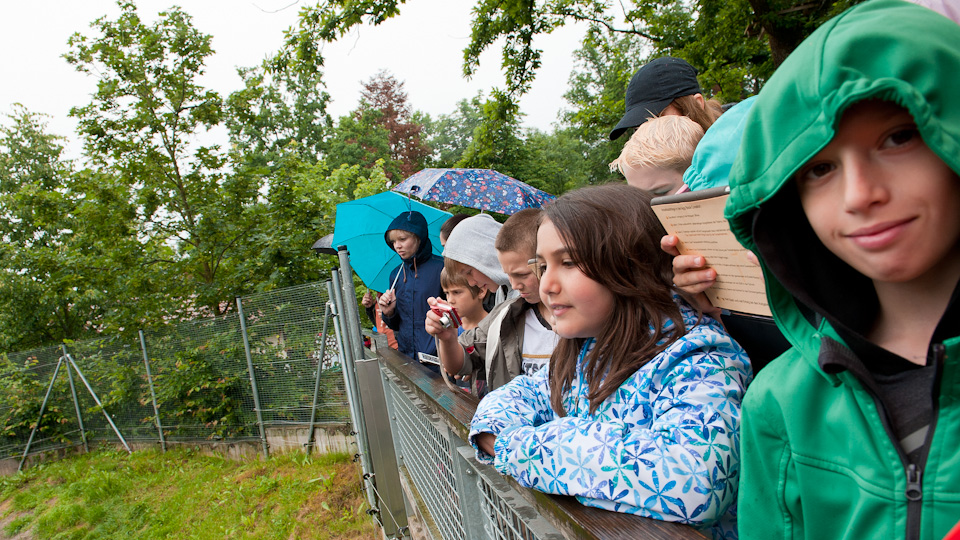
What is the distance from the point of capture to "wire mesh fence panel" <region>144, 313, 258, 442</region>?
27.6 ft

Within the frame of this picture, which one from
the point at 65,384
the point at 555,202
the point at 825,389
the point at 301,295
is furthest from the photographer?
the point at 65,384

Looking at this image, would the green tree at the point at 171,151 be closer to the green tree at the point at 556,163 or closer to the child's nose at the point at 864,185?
the child's nose at the point at 864,185

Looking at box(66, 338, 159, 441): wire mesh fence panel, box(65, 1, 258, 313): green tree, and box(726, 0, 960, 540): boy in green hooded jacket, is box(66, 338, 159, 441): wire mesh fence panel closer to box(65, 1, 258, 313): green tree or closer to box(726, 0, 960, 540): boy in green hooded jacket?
box(65, 1, 258, 313): green tree

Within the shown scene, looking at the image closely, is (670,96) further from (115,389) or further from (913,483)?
(115,389)

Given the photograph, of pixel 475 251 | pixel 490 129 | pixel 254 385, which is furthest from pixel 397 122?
pixel 475 251

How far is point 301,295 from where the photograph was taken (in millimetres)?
7184

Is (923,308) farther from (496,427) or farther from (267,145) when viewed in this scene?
(267,145)

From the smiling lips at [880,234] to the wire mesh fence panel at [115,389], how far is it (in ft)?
34.5

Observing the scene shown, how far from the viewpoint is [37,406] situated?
11.0 meters

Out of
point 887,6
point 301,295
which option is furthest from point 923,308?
point 301,295

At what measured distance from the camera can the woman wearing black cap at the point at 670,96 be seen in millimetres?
2361

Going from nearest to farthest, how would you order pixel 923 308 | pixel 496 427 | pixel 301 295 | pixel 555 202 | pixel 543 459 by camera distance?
pixel 923 308, pixel 543 459, pixel 496 427, pixel 555 202, pixel 301 295

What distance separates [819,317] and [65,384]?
13305mm

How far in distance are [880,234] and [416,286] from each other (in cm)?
369
